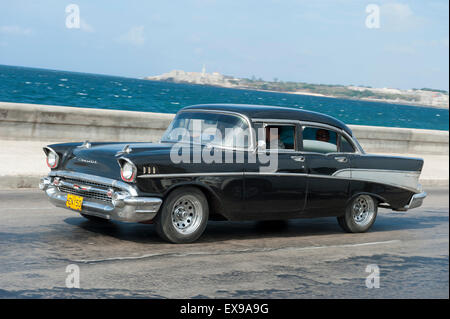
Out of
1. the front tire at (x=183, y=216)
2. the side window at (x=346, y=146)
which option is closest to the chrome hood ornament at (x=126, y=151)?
the front tire at (x=183, y=216)

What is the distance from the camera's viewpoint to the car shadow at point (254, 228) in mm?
8242

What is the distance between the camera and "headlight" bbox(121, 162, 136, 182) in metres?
7.27

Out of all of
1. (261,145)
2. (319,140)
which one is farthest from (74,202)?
(319,140)

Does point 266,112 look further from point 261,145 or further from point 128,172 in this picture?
point 128,172

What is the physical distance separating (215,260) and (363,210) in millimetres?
3433

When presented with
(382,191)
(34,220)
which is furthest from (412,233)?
(34,220)

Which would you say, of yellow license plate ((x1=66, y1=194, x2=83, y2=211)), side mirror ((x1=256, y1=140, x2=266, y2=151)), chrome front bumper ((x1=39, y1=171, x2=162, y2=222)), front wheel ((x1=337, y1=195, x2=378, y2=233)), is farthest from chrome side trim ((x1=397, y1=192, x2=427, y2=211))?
yellow license plate ((x1=66, y1=194, x2=83, y2=211))

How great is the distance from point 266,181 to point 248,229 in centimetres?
131

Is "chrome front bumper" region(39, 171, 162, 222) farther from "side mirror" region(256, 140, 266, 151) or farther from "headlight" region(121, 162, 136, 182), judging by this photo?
"side mirror" region(256, 140, 266, 151)

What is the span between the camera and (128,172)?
24.0 feet

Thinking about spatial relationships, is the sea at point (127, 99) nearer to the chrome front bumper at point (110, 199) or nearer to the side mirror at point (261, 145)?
the chrome front bumper at point (110, 199)

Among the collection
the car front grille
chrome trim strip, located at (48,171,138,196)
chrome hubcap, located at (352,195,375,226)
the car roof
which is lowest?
chrome hubcap, located at (352,195,375,226)

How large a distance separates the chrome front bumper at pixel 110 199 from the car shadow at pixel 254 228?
22.3 inches

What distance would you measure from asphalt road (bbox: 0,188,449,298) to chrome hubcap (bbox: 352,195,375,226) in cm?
23
